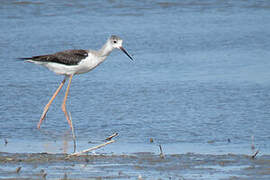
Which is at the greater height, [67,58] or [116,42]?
[116,42]

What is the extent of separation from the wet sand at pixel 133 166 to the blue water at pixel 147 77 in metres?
0.42

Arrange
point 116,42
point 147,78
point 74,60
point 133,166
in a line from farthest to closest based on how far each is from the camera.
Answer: point 147,78
point 116,42
point 74,60
point 133,166

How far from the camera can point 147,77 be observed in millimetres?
10281

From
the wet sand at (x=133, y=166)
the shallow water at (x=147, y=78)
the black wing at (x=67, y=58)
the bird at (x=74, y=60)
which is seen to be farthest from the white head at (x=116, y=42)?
the wet sand at (x=133, y=166)

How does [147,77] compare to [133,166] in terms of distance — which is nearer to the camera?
[133,166]

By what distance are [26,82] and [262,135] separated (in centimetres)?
424

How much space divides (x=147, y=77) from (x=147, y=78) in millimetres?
57

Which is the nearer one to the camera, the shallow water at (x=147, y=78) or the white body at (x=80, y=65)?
the shallow water at (x=147, y=78)

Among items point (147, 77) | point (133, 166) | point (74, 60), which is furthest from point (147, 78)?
point (133, 166)

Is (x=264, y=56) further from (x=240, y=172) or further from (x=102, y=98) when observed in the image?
(x=240, y=172)

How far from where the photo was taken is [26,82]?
10008 mm

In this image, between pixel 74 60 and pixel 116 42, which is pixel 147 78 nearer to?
pixel 116 42

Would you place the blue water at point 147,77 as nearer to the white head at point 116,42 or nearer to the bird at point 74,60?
the bird at point 74,60

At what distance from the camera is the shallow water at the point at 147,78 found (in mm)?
7383
